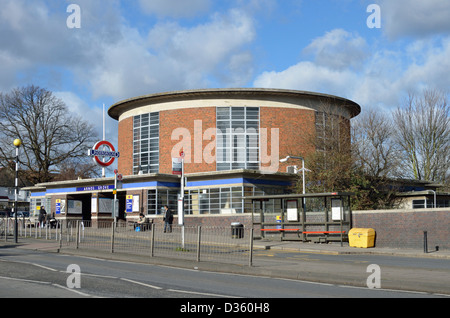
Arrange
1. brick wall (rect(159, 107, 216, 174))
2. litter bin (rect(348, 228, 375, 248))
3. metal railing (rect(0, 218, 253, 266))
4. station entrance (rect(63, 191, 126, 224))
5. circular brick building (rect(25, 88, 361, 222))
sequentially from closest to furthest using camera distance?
metal railing (rect(0, 218, 253, 266)) < litter bin (rect(348, 228, 375, 248)) < station entrance (rect(63, 191, 126, 224)) < circular brick building (rect(25, 88, 361, 222)) < brick wall (rect(159, 107, 216, 174))

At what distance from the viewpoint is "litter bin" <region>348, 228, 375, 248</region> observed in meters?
24.8

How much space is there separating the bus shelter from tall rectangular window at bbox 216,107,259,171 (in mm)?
13075

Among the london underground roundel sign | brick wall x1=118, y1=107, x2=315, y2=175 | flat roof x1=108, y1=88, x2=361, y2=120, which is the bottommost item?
the london underground roundel sign

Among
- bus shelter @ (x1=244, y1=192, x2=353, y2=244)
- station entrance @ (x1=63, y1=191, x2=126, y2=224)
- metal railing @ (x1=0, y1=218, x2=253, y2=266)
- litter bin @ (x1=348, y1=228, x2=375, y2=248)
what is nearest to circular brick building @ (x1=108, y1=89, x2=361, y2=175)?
station entrance @ (x1=63, y1=191, x2=126, y2=224)

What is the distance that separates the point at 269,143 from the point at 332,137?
822 cm

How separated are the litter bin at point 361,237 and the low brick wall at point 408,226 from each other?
550 millimetres

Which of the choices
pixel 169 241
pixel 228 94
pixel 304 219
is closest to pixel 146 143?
pixel 228 94

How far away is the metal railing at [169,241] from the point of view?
17.6 meters

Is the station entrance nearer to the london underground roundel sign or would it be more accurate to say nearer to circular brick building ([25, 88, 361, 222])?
circular brick building ([25, 88, 361, 222])

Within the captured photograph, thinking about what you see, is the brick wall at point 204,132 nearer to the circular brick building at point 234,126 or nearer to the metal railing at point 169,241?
the circular brick building at point 234,126

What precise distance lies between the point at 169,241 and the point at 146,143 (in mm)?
28493

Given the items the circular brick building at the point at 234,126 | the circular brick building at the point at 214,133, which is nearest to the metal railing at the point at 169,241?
the circular brick building at the point at 214,133

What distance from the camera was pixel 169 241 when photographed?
791 inches
